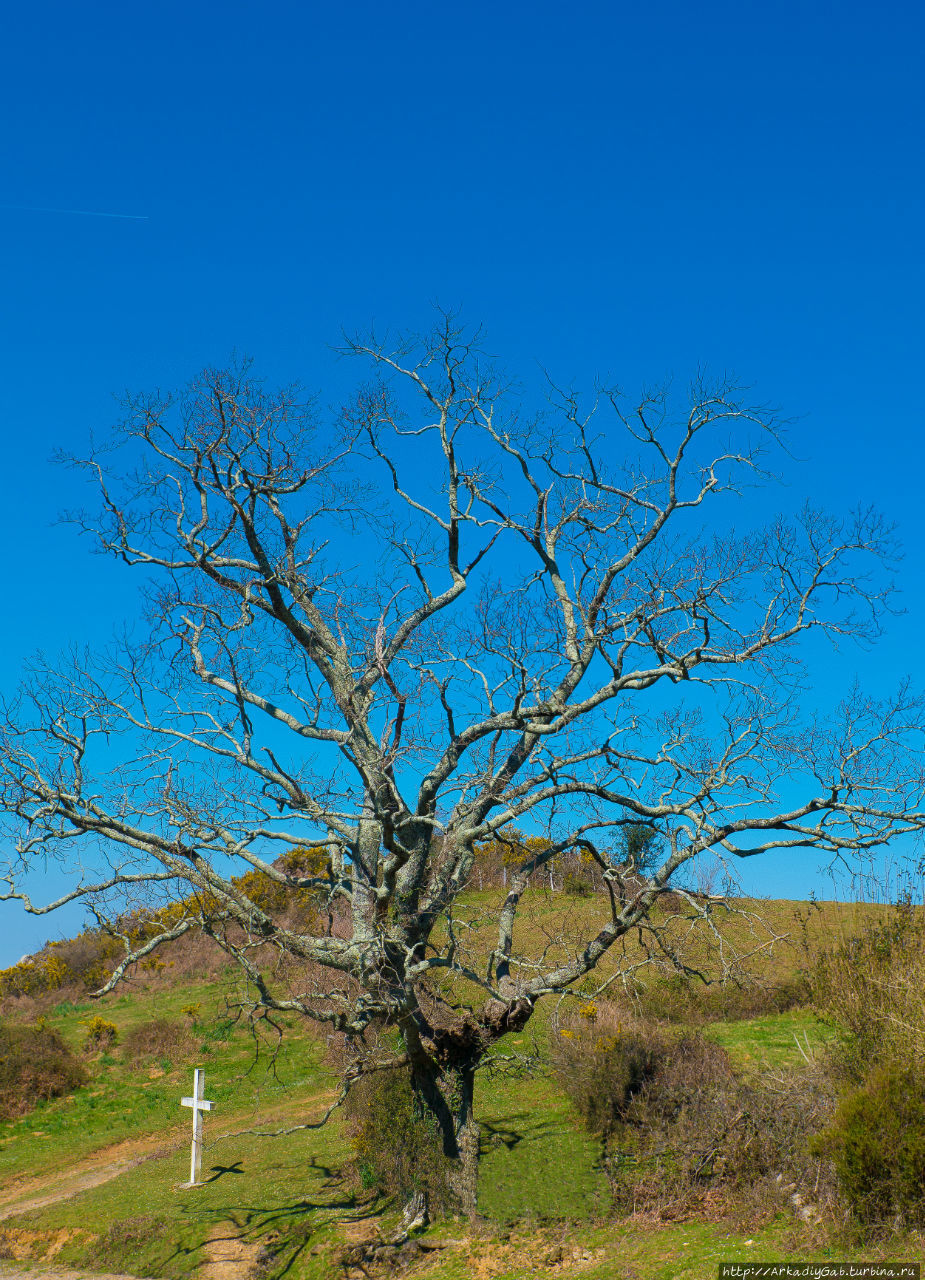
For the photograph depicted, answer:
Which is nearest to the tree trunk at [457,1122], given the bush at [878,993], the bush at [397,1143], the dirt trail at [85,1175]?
the bush at [397,1143]

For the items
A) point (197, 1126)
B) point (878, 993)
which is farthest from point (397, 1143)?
point (878, 993)

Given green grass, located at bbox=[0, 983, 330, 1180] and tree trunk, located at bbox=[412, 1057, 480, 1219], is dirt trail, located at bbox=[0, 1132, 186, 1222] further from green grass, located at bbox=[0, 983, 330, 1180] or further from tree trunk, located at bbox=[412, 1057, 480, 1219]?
tree trunk, located at bbox=[412, 1057, 480, 1219]

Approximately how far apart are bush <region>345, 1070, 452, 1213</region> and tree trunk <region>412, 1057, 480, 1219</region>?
0.13 m

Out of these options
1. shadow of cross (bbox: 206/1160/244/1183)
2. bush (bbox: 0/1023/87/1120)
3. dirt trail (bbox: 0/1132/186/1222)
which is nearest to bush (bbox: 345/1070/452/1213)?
shadow of cross (bbox: 206/1160/244/1183)

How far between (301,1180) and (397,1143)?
3204 millimetres

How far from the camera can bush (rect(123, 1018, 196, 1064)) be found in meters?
25.4

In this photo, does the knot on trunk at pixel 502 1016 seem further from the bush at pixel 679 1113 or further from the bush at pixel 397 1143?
the bush at pixel 679 1113

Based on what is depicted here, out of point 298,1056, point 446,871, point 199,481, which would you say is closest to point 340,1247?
point 446,871

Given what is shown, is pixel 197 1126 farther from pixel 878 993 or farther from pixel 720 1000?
pixel 720 1000

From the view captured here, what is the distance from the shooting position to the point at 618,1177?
12.8m

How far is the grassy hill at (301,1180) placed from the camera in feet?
34.8

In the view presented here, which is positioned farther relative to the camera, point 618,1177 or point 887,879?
point 887,879

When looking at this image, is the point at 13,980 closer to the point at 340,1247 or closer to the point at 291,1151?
the point at 291,1151

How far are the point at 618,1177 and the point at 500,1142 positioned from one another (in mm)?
3058
